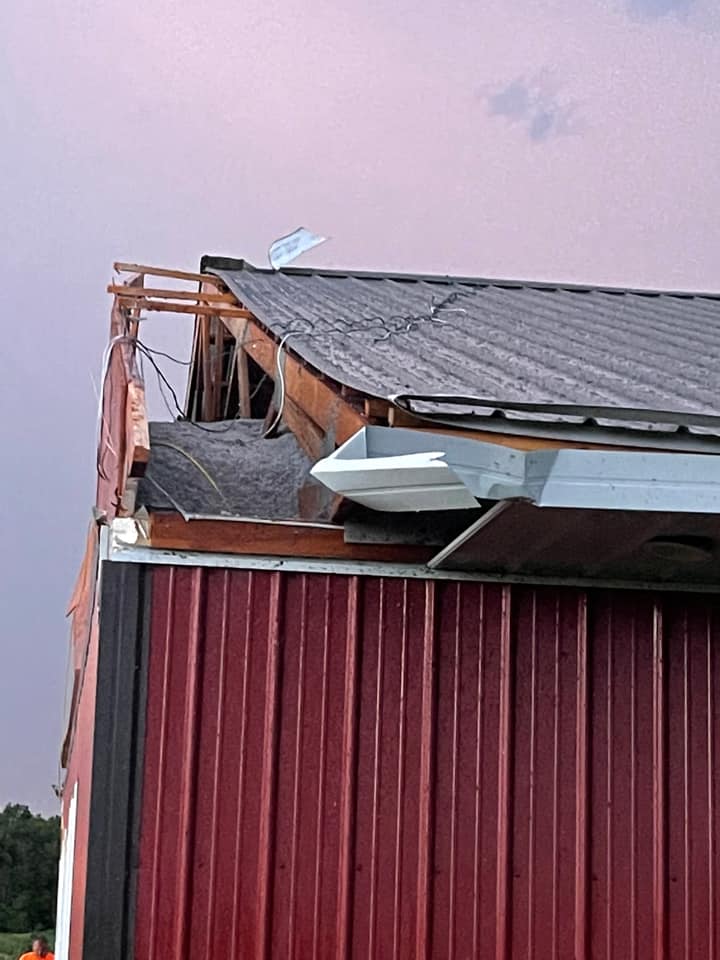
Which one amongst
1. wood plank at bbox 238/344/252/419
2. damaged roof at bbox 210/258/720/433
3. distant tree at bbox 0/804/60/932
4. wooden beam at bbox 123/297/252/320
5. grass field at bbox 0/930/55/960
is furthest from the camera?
distant tree at bbox 0/804/60/932

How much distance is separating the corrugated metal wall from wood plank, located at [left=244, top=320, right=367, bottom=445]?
688 mm

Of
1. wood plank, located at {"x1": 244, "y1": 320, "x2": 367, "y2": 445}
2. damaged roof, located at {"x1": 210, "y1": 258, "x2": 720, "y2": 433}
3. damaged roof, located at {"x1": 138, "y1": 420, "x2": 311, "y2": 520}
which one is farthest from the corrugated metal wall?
damaged roof, located at {"x1": 210, "y1": 258, "x2": 720, "y2": 433}

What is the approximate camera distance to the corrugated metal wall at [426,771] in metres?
6.86

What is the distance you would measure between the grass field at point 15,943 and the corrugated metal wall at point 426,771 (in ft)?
74.2

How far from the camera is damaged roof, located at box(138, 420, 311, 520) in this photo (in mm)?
7301

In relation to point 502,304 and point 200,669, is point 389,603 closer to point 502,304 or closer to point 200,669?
point 200,669

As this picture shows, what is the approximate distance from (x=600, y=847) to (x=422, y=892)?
819 mm

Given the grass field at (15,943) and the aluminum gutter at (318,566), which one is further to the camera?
the grass field at (15,943)

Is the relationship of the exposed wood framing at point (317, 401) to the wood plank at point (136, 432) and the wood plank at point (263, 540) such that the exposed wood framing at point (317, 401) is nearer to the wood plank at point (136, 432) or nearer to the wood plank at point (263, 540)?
the wood plank at point (263, 540)

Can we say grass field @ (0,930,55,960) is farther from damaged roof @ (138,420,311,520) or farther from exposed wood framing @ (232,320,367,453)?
exposed wood framing @ (232,320,367,453)

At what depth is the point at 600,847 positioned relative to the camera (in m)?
7.18

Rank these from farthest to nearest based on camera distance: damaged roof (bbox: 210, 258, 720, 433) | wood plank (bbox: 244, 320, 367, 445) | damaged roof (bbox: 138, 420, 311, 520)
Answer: damaged roof (bbox: 138, 420, 311, 520) → damaged roof (bbox: 210, 258, 720, 433) → wood plank (bbox: 244, 320, 367, 445)

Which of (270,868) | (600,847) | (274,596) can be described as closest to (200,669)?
(274,596)

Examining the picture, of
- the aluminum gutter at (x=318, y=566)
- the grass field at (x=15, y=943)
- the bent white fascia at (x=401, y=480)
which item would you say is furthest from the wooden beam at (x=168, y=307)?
the grass field at (x=15, y=943)
